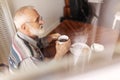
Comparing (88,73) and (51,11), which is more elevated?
(88,73)

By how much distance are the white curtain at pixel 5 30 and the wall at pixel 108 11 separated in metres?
0.95

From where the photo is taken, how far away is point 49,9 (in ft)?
7.45

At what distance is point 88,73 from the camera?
1.38 feet

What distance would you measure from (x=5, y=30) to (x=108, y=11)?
1172 millimetres

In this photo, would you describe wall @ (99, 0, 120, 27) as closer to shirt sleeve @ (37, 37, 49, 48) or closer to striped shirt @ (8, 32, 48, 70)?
shirt sleeve @ (37, 37, 49, 48)

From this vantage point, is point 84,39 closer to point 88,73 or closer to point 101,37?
point 101,37

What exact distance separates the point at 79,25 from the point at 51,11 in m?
1.08

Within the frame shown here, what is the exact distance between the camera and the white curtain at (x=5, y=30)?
1373mm

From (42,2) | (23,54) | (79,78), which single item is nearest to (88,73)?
(79,78)

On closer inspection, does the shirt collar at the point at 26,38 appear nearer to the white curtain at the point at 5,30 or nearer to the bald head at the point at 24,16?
the bald head at the point at 24,16

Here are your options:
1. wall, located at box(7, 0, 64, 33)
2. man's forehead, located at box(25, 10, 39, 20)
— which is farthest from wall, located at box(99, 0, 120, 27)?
man's forehead, located at box(25, 10, 39, 20)

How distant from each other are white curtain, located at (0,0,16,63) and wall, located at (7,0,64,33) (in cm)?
28

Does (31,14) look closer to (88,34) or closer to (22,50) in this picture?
(22,50)

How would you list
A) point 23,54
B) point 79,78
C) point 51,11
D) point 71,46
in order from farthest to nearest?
point 51,11, point 71,46, point 23,54, point 79,78
